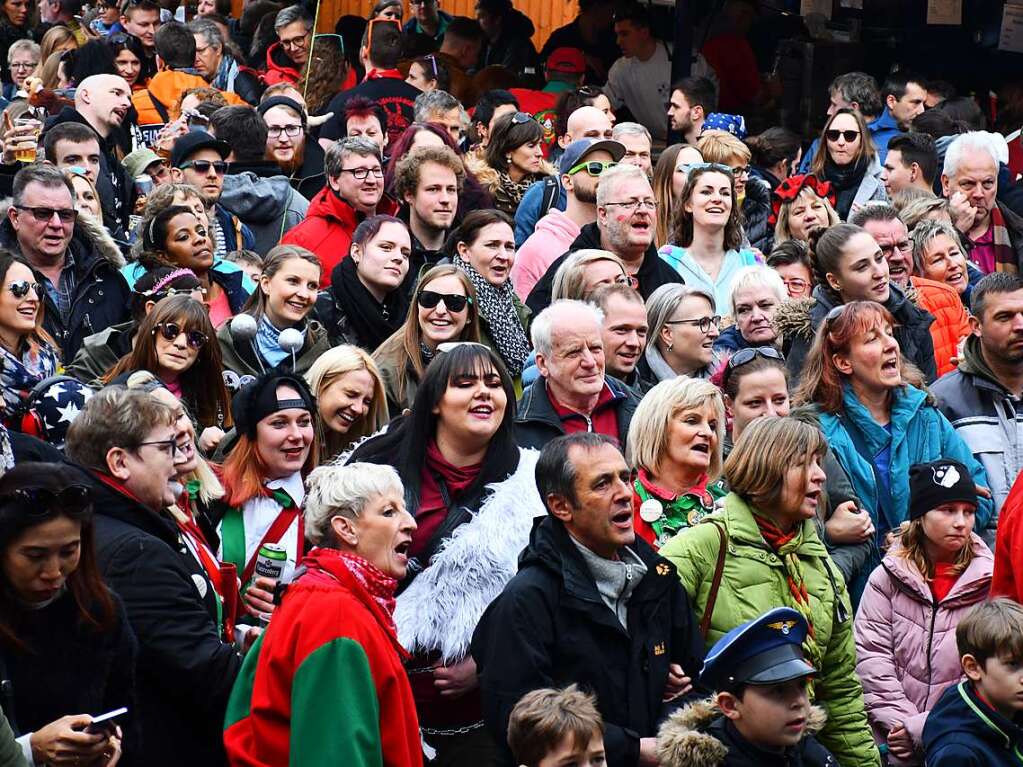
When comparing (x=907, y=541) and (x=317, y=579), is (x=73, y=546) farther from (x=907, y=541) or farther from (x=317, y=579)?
(x=907, y=541)

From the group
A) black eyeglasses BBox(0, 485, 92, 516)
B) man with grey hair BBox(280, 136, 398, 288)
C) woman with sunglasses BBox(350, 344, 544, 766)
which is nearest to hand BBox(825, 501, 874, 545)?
woman with sunglasses BBox(350, 344, 544, 766)

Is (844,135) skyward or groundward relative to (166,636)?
skyward

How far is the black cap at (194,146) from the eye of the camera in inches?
358

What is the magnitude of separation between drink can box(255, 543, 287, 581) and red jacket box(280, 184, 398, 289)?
11.4 ft

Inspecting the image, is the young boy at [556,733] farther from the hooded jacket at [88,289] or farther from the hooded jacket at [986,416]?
the hooded jacket at [88,289]

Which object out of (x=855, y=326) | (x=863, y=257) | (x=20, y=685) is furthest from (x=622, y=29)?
(x=20, y=685)

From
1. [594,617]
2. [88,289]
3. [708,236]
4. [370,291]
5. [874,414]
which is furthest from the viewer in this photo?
[708,236]

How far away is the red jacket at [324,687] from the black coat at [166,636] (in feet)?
0.70

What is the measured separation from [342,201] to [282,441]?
3.24m

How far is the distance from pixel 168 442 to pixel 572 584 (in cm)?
125

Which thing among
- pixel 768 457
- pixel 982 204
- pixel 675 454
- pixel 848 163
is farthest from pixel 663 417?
pixel 848 163

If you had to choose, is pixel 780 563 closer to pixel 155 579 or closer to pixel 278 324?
pixel 155 579

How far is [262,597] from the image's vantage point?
5496 mm

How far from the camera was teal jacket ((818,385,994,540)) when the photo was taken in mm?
6602
